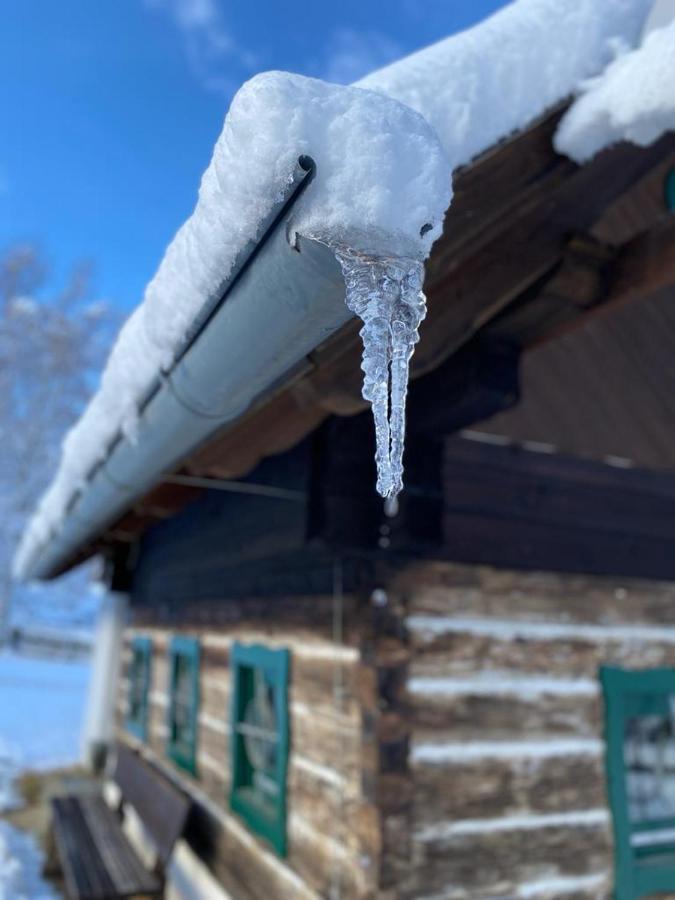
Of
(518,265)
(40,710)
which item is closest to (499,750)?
(518,265)

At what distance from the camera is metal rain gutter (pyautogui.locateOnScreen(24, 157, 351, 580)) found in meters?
1.04

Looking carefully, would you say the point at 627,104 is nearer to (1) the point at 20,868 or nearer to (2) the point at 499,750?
(2) the point at 499,750

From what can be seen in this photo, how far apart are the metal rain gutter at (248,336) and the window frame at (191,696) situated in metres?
3.19

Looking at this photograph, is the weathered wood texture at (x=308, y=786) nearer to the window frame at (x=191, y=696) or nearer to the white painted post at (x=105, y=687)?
the window frame at (x=191, y=696)

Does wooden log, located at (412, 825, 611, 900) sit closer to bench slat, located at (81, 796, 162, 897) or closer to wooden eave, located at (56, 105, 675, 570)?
wooden eave, located at (56, 105, 675, 570)

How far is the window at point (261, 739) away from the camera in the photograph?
11.5ft

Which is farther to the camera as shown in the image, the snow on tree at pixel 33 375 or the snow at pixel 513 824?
the snow on tree at pixel 33 375

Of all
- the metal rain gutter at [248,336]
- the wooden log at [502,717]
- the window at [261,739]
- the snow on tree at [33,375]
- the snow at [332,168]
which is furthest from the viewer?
the snow on tree at [33,375]

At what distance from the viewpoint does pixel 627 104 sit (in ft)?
5.83

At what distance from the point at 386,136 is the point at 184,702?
5.48 m

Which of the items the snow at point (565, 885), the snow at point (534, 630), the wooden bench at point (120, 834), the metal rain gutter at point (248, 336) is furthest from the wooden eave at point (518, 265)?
the wooden bench at point (120, 834)

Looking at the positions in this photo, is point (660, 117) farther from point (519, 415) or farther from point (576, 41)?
point (519, 415)

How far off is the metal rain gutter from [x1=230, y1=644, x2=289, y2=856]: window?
6.05ft

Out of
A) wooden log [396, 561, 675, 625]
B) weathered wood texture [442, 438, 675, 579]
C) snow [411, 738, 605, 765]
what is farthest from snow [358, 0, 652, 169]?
snow [411, 738, 605, 765]
